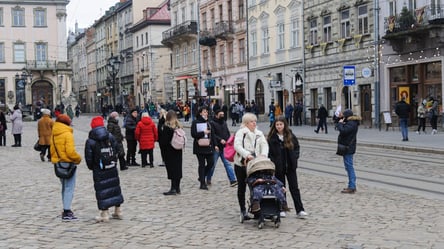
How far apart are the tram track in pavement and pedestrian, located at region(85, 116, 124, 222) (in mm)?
5609

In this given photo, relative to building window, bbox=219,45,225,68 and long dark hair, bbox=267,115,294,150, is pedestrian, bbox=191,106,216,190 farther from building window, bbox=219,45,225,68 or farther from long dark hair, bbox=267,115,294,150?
building window, bbox=219,45,225,68

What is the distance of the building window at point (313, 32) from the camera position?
136ft

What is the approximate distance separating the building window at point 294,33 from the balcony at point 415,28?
33.9 ft

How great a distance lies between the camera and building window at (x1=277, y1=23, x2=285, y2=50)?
45.4 meters

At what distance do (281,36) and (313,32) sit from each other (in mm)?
4029

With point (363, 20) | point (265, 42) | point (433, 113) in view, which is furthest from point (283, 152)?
point (265, 42)

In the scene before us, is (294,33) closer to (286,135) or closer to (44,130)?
(44,130)

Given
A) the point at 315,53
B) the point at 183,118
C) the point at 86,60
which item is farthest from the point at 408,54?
the point at 86,60

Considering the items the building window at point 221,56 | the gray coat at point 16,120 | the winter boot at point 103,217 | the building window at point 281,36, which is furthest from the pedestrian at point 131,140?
the building window at point 221,56

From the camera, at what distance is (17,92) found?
76.1 m

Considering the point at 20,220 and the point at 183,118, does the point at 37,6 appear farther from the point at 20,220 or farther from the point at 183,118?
the point at 20,220

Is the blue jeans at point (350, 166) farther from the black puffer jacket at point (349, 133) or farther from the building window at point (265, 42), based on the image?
the building window at point (265, 42)

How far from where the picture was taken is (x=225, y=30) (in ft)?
176

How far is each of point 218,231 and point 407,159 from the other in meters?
11.7
